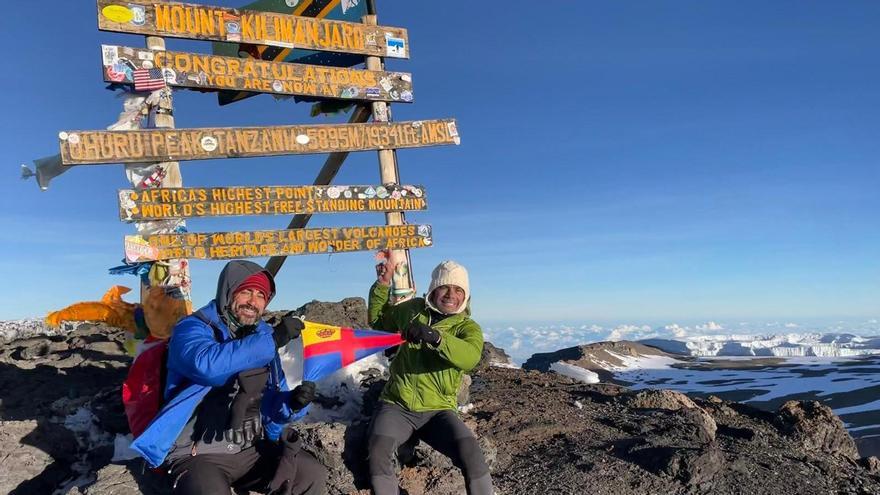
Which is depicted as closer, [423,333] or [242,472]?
[242,472]

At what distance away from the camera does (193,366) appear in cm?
352

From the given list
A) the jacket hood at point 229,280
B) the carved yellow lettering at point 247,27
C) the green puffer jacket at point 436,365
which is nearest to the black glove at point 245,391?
the jacket hood at point 229,280

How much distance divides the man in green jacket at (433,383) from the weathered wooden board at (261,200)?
9.23 feet

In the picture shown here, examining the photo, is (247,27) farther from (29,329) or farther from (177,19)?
(29,329)

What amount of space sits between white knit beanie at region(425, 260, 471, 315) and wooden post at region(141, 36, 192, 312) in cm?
333

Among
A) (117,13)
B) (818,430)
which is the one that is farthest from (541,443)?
(117,13)

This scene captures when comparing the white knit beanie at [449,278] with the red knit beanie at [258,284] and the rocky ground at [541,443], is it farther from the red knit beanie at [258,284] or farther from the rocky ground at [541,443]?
the red knit beanie at [258,284]

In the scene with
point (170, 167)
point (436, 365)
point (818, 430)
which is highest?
point (170, 167)

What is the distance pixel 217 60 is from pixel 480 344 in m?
4.93

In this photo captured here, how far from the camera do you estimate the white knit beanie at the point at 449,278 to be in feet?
16.2

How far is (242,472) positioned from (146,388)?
83cm

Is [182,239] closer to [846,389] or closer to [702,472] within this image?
[702,472]

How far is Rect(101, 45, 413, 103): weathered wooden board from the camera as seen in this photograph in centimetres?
669

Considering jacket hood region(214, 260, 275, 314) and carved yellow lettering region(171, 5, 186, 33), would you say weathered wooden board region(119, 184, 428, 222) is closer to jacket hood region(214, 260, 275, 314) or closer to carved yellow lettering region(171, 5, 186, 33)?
carved yellow lettering region(171, 5, 186, 33)
